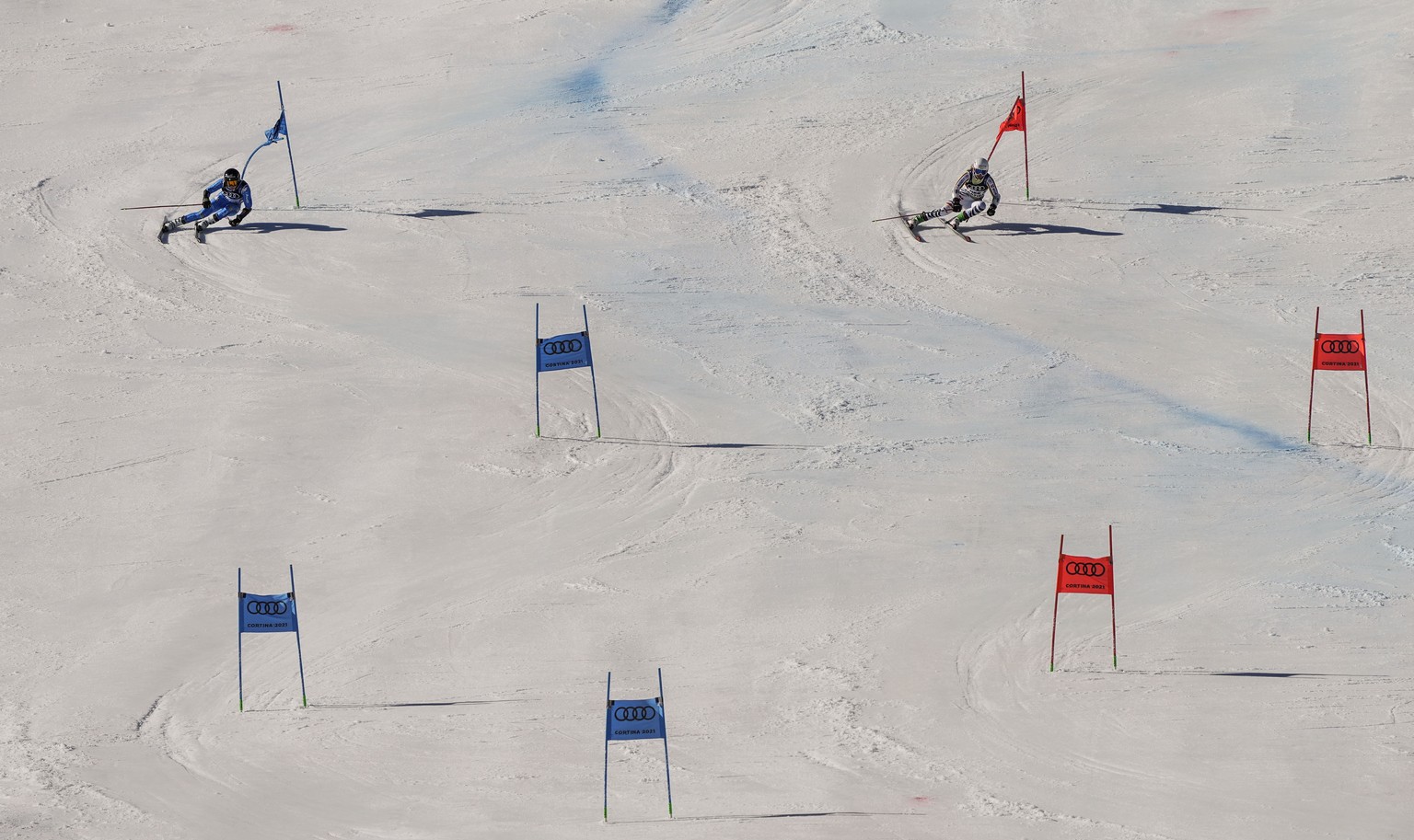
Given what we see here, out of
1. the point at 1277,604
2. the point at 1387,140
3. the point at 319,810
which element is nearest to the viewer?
the point at 319,810

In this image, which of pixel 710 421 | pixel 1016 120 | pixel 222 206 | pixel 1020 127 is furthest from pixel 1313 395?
pixel 222 206

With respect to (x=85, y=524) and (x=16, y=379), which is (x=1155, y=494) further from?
(x=16, y=379)

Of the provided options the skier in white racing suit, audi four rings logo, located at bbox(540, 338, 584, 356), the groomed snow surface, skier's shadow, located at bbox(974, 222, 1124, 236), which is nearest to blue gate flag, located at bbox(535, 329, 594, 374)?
audi four rings logo, located at bbox(540, 338, 584, 356)

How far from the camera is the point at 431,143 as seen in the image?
92.7ft

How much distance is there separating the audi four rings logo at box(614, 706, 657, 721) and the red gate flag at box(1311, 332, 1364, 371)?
9.62m

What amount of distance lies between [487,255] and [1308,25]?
1430cm

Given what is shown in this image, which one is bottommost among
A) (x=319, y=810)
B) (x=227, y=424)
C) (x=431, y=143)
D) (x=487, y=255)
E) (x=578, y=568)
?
(x=319, y=810)

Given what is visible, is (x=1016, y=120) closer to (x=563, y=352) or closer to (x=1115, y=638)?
(x=563, y=352)

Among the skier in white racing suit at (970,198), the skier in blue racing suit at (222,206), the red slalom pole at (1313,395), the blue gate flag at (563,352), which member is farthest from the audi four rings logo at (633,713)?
the skier in blue racing suit at (222,206)

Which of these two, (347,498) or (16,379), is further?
(16,379)

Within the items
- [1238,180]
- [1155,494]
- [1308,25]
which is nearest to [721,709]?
[1155,494]

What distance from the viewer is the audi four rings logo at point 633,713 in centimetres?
1443

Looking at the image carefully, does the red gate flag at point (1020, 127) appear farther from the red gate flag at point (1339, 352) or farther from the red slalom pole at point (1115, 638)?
the red slalom pole at point (1115, 638)

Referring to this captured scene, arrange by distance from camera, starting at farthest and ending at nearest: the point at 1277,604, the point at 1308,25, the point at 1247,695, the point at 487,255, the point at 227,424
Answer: the point at 1308,25 < the point at 487,255 < the point at 227,424 < the point at 1277,604 < the point at 1247,695
